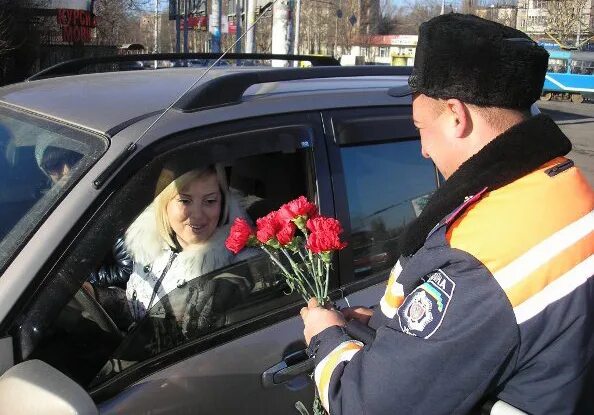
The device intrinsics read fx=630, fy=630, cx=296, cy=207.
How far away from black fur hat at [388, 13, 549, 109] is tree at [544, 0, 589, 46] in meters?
49.3

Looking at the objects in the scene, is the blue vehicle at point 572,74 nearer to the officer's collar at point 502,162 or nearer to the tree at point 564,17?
the tree at point 564,17

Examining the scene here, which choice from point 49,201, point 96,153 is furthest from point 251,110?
point 49,201

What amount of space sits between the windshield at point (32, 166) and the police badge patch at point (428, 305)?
1006 mm

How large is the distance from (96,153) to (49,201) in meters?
0.19

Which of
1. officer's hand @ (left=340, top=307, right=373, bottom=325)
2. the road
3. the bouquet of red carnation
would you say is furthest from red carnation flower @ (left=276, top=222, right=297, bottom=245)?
the road

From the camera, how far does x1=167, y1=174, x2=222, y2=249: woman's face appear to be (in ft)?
7.16

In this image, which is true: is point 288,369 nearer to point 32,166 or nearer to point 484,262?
point 484,262

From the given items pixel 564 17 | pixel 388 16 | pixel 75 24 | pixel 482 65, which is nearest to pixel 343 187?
pixel 482 65

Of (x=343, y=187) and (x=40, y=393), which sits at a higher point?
(x=343, y=187)

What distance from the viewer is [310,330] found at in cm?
154

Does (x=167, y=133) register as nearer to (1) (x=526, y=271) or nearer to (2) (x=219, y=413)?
(2) (x=219, y=413)

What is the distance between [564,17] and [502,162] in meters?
52.9

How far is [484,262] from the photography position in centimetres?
117

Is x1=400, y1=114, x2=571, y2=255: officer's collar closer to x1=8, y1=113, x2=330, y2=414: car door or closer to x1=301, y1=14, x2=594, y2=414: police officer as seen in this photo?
x1=301, y1=14, x2=594, y2=414: police officer
